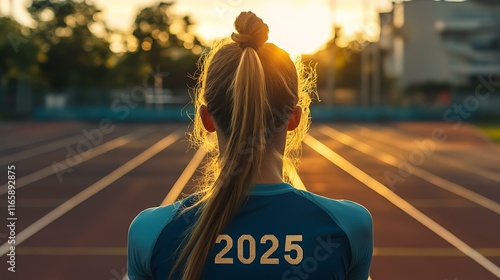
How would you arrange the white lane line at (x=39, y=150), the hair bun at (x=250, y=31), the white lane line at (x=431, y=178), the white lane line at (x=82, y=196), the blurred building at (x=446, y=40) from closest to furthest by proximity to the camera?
1. the hair bun at (x=250, y=31)
2. the white lane line at (x=82, y=196)
3. the white lane line at (x=431, y=178)
4. the white lane line at (x=39, y=150)
5. the blurred building at (x=446, y=40)

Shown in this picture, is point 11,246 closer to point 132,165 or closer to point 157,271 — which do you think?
point 157,271

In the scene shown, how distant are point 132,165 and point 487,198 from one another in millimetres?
9264

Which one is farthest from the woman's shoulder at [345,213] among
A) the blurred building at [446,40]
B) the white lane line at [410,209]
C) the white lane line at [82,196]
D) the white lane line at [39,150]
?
the blurred building at [446,40]

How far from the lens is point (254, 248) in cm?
164

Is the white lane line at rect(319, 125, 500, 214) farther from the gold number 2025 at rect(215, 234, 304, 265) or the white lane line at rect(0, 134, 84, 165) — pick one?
the gold number 2025 at rect(215, 234, 304, 265)

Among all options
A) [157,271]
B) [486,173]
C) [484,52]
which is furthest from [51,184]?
[484,52]

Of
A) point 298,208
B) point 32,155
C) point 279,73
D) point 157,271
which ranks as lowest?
point 32,155

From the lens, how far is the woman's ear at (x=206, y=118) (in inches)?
69.8

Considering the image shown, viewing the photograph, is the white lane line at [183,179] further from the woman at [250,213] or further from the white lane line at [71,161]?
the woman at [250,213]

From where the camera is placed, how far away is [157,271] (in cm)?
171

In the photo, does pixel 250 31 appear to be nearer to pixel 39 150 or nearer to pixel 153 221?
pixel 153 221

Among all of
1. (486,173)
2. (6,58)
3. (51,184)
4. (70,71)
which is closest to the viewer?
(51,184)

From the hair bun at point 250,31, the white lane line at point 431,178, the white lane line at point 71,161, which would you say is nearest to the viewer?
the hair bun at point 250,31

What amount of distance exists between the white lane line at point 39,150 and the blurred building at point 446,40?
51.7 metres
